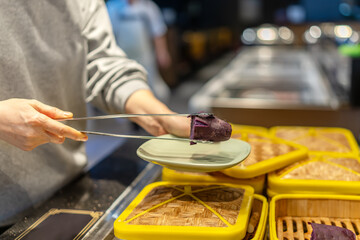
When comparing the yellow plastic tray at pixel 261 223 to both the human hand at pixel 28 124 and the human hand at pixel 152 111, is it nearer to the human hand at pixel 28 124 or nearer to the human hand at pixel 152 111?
the human hand at pixel 152 111

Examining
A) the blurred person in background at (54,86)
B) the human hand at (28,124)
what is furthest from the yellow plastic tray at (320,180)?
the human hand at (28,124)

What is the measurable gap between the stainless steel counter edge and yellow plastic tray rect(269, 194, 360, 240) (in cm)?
37

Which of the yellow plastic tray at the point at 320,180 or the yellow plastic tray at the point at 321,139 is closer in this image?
the yellow plastic tray at the point at 320,180

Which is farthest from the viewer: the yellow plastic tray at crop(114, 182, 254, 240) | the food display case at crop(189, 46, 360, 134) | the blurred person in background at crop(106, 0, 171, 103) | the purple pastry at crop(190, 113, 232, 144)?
the blurred person in background at crop(106, 0, 171, 103)

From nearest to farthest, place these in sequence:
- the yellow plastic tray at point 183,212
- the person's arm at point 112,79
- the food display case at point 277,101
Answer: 1. the yellow plastic tray at point 183,212
2. the person's arm at point 112,79
3. the food display case at point 277,101

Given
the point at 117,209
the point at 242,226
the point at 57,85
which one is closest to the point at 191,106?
the point at 57,85

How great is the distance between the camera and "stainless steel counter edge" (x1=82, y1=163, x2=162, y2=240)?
782mm

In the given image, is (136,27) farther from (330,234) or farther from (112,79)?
(330,234)

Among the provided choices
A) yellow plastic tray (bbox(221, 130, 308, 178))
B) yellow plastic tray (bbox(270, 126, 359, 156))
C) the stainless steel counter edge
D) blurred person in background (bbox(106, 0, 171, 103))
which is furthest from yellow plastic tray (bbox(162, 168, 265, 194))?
blurred person in background (bbox(106, 0, 171, 103))

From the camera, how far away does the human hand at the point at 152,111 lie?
97cm

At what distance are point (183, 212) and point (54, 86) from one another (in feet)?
1.86

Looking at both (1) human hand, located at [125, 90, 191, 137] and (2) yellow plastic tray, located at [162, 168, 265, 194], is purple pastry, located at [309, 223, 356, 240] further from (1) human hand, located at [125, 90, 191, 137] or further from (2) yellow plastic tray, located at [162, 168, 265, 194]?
(1) human hand, located at [125, 90, 191, 137]

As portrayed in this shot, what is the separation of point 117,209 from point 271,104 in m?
1.31

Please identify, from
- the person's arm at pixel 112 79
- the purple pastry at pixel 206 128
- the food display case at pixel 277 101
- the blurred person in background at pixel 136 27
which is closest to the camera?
the purple pastry at pixel 206 128
